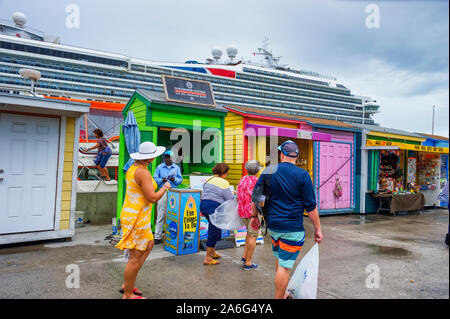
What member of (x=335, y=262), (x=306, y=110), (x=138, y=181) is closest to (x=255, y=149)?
(x=335, y=262)

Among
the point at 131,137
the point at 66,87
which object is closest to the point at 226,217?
the point at 131,137

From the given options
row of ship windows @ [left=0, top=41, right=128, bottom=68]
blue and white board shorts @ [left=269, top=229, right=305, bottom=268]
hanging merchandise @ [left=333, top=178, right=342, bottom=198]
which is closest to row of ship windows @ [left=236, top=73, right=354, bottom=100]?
row of ship windows @ [left=0, top=41, right=128, bottom=68]

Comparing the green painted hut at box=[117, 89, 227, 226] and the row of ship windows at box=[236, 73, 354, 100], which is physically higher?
the row of ship windows at box=[236, 73, 354, 100]

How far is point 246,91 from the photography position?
67250mm

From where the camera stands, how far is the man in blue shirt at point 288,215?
2.87 meters

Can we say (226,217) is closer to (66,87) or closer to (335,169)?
A: (335,169)

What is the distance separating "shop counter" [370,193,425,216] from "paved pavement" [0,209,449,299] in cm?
388

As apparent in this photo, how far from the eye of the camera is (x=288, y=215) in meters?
2.89

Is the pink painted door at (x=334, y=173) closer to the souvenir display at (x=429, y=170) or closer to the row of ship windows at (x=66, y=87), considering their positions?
the souvenir display at (x=429, y=170)

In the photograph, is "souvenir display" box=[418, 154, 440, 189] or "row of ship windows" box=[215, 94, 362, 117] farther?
"row of ship windows" box=[215, 94, 362, 117]

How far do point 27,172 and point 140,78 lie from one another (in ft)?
176

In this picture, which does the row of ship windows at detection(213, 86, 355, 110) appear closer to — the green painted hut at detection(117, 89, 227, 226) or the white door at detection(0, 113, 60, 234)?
the green painted hut at detection(117, 89, 227, 226)

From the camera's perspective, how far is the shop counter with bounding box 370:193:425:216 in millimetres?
10172

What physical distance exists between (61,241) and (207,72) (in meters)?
62.4
